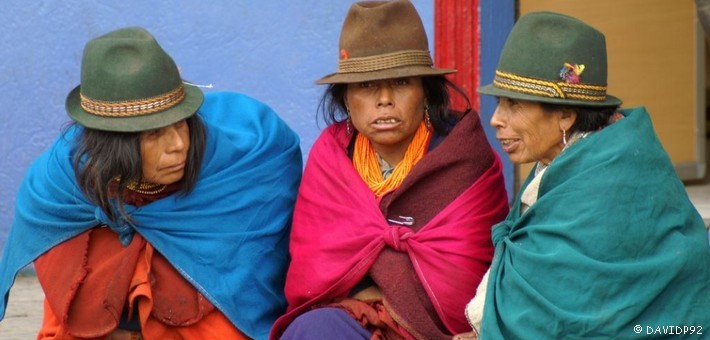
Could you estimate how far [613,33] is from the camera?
707 centimetres

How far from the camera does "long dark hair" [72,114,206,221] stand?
413 cm

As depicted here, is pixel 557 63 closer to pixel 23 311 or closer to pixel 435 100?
pixel 435 100

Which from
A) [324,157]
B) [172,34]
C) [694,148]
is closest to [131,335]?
[324,157]

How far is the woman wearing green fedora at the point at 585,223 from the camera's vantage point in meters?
3.70

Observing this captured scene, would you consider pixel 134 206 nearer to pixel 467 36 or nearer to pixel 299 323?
pixel 299 323

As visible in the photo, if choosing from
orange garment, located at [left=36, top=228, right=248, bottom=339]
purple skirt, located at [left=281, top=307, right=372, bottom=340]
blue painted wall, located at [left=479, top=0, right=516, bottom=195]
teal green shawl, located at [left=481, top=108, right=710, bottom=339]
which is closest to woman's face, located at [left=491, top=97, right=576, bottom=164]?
teal green shawl, located at [left=481, top=108, right=710, bottom=339]

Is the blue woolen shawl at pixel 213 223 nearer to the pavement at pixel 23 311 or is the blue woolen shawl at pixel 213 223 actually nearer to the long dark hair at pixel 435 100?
the long dark hair at pixel 435 100

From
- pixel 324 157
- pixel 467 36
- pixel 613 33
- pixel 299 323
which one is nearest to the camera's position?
pixel 299 323

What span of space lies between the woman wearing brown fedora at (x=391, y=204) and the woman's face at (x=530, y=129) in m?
0.23

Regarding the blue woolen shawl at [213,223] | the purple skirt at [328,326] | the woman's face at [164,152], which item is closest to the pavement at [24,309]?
the blue woolen shawl at [213,223]

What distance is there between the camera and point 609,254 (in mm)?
3705

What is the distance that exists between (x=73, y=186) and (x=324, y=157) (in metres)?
0.87

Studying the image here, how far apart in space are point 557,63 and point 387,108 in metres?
0.66

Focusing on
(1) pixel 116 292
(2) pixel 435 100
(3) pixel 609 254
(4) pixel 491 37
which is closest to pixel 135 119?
(1) pixel 116 292
